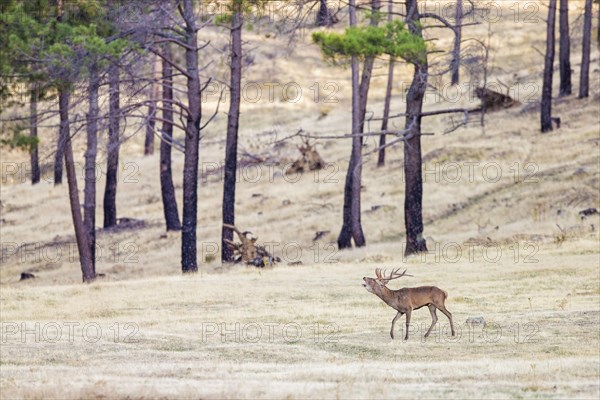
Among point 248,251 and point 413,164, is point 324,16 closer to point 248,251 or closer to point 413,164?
point 413,164

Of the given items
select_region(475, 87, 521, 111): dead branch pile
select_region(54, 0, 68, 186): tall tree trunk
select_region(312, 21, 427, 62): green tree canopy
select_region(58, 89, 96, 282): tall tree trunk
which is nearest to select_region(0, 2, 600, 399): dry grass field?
select_region(475, 87, 521, 111): dead branch pile

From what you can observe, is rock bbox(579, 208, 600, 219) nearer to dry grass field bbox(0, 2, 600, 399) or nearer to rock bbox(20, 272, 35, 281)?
dry grass field bbox(0, 2, 600, 399)

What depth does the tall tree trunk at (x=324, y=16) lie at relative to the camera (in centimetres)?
2725

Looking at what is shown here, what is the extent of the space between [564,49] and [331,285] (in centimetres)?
2796

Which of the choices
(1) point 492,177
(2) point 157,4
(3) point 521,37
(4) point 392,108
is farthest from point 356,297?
(3) point 521,37

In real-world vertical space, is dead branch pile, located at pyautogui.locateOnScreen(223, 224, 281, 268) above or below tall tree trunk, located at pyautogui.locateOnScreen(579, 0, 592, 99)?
below

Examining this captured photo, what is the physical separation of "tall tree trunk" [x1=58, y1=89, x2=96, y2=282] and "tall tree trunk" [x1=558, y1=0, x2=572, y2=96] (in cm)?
2556

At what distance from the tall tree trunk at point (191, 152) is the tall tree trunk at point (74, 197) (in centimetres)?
281

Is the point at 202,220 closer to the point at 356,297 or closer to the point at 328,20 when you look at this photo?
the point at 328,20

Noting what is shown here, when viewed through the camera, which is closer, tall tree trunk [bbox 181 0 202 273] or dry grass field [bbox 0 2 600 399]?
dry grass field [bbox 0 2 600 399]

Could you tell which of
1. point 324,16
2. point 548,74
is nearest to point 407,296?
point 324,16

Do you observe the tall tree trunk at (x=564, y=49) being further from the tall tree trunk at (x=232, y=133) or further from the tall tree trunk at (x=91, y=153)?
the tall tree trunk at (x=91, y=153)

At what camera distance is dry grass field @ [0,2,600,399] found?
13.8 meters

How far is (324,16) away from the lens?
2730 centimetres
